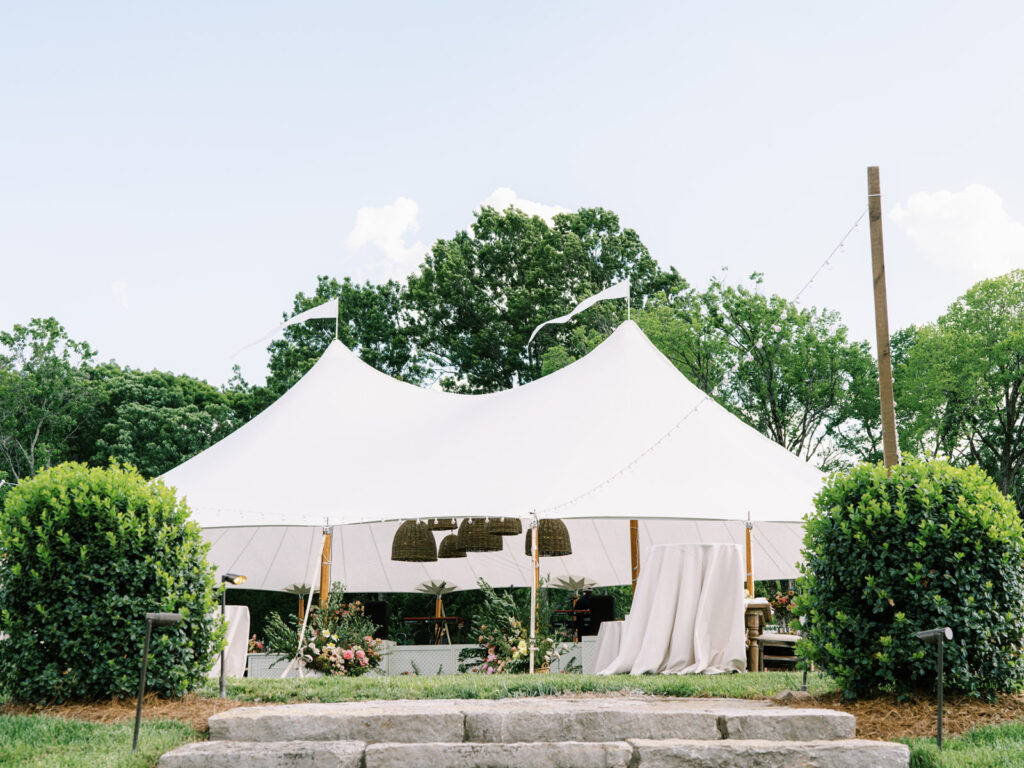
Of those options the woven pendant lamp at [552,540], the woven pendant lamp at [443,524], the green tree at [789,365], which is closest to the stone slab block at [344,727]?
the woven pendant lamp at [552,540]

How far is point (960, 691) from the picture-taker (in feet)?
16.1

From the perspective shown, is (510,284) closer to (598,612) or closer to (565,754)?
(598,612)

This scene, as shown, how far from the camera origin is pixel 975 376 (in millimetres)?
23281

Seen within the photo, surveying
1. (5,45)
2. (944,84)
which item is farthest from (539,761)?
(5,45)

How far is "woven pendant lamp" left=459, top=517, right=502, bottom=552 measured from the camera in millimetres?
10849

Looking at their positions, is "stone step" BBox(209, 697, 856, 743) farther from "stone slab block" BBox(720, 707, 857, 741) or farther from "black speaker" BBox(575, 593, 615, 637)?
"black speaker" BBox(575, 593, 615, 637)

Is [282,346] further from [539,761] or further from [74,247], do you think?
[539,761]

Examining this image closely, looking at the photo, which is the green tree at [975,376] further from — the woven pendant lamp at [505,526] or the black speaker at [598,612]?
the woven pendant lamp at [505,526]

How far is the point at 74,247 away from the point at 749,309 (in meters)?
14.9

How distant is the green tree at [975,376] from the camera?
920 inches

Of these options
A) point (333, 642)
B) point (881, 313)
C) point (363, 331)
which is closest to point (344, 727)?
point (333, 642)

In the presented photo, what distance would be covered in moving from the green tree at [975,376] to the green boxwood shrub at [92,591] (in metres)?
21.3

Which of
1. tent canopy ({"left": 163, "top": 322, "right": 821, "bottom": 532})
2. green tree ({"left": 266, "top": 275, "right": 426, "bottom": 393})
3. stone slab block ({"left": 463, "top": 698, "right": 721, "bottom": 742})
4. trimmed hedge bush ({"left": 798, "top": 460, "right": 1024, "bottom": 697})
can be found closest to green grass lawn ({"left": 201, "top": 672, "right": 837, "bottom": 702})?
trimmed hedge bush ({"left": 798, "top": 460, "right": 1024, "bottom": 697})

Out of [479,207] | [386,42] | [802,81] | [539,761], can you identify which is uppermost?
[479,207]
